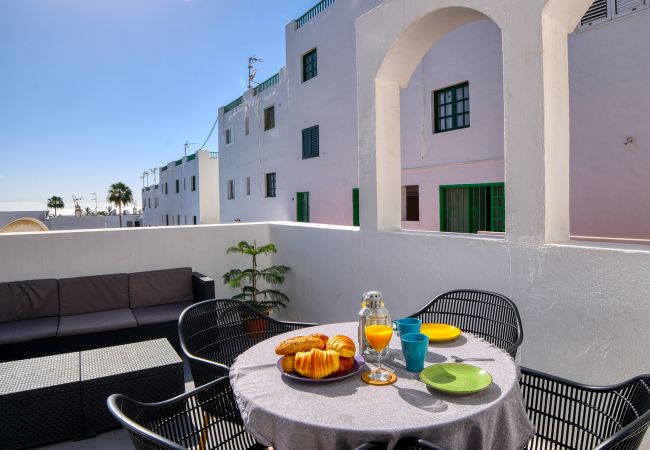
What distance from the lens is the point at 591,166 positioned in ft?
23.5

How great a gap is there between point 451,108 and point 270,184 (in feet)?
31.2

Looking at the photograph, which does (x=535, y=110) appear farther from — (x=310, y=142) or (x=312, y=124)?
(x=310, y=142)

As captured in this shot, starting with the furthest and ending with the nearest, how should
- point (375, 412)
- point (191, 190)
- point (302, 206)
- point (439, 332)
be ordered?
point (191, 190)
point (302, 206)
point (439, 332)
point (375, 412)

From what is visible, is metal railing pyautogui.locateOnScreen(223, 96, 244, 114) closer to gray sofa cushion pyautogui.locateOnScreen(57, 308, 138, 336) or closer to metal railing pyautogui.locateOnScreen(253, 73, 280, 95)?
metal railing pyautogui.locateOnScreen(253, 73, 280, 95)

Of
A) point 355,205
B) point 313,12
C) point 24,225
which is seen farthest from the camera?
point 313,12

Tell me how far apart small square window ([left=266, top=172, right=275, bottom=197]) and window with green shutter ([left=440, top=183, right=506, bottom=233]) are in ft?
29.4

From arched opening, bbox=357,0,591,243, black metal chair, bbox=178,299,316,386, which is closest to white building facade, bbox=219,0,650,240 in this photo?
arched opening, bbox=357,0,591,243

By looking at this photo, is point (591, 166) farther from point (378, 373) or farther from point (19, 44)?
point (19, 44)

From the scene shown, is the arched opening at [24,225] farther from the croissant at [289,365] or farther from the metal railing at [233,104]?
the metal railing at [233,104]

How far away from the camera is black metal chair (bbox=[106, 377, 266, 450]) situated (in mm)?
1736

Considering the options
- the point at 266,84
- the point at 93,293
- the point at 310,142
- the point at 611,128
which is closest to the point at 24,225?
the point at 93,293

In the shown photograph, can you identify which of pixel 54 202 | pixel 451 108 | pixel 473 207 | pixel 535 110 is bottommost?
pixel 473 207

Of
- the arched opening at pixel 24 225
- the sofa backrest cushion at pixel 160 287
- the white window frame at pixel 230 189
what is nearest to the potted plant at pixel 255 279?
the sofa backrest cushion at pixel 160 287

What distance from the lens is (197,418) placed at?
6.53ft
